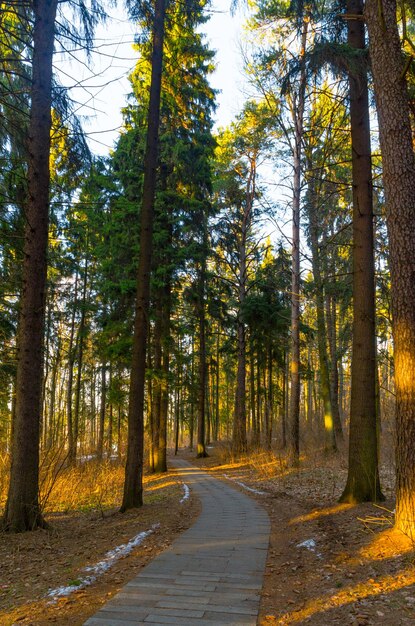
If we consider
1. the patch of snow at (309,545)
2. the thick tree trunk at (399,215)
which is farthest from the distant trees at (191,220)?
the patch of snow at (309,545)

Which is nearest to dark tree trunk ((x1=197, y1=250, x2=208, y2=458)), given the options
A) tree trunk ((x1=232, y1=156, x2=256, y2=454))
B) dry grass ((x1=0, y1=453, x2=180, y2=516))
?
tree trunk ((x1=232, y1=156, x2=256, y2=454))

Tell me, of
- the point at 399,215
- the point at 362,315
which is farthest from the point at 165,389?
the point at 399,215

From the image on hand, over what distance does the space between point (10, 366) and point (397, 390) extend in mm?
10644

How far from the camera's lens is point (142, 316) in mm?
9289

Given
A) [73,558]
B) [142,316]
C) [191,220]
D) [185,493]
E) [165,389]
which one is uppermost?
[191,220]

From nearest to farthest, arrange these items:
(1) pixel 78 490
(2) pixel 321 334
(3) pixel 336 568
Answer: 1. (3) pixel 336 568
2. (1) pixel 78 490
3. (2) pixel 321 334

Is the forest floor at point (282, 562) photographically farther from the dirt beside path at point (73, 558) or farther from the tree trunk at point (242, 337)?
the tree trunk at point (242, 337)

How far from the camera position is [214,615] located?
12.3 ft

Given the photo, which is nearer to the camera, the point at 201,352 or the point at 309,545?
the point at 309,545

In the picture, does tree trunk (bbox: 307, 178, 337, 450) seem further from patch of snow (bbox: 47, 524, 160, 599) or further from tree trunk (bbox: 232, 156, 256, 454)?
patch of snow (bbox: 47, 524, 160, 599)

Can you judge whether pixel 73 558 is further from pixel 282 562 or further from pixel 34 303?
pixel 34 303

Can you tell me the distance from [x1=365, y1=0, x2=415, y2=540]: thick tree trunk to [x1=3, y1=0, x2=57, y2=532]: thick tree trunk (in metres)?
5.14

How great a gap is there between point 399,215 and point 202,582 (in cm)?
476

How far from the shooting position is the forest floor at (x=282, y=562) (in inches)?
152
